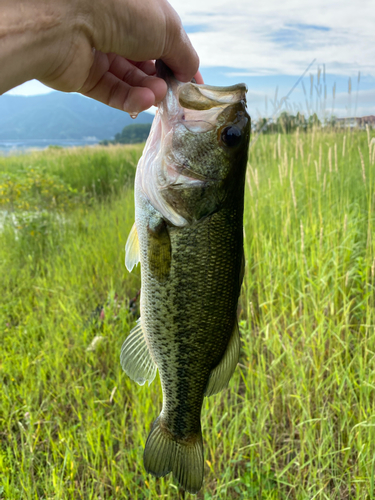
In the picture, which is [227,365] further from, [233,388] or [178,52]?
A: [233,388]

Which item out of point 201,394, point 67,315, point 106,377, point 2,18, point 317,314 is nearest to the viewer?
point 2,18

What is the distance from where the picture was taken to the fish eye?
115 cm

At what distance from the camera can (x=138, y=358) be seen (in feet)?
4.33

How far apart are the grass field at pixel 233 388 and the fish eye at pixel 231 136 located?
1475mm

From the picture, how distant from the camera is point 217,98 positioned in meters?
1.18

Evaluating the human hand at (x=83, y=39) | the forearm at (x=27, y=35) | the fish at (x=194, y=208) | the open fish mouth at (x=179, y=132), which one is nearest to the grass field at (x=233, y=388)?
the fish at (x=194, y=208)

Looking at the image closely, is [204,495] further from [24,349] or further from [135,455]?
[24,349]

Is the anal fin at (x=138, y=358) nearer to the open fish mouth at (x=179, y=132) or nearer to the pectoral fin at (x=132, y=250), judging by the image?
the pectoral fin at (x=132, y=250)

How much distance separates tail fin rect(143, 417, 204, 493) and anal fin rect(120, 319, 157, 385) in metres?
0.20

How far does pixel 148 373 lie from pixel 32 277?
3.50 metres

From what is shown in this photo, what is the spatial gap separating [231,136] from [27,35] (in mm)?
614

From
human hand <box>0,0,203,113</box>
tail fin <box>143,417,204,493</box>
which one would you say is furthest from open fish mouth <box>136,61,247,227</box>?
tail fin <box>143,417,204,493</box>

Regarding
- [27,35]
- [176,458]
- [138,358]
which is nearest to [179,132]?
[27,35]

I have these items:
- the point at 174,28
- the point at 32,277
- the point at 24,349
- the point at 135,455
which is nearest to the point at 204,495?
the point at 135,455
